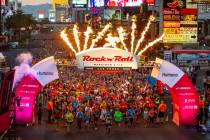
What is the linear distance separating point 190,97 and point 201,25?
61.9 meters

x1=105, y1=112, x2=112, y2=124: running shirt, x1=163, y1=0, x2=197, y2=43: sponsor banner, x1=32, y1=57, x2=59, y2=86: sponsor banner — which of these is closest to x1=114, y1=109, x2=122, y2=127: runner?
x1=105, y1=112, x2=112, y2=124: running shirt

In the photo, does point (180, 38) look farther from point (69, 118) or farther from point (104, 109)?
point (69, 118)

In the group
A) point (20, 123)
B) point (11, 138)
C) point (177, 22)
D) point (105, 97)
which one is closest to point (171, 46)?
point (177, 22)

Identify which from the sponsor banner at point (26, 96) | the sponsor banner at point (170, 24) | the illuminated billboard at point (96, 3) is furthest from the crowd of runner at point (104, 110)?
the illuminated billboard at point (96, 3)

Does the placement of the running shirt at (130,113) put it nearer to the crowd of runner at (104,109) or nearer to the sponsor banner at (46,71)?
the crowd of runner at (104,109)

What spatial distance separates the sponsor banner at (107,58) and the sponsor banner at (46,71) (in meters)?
1.25

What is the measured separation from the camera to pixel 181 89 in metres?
28.9

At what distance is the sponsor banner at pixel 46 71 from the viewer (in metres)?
A: 28.7

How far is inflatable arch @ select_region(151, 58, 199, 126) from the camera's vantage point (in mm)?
28594

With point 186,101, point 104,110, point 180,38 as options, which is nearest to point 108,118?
point 104,110

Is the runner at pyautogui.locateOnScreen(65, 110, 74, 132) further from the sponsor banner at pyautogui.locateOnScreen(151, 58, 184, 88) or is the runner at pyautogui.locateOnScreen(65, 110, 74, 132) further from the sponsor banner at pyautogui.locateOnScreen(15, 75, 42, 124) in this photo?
the sponsor banner at pyautogui.locateOnScreen(151, 58, 184, 88)

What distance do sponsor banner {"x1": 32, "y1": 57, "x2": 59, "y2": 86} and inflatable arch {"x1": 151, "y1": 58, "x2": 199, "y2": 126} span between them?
4.87 m

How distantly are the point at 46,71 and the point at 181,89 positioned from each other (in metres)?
6.48

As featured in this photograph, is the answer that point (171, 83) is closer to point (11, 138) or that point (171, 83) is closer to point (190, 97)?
point (190, 97)
